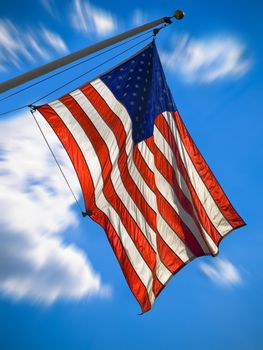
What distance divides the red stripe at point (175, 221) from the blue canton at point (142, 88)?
0.63 metres

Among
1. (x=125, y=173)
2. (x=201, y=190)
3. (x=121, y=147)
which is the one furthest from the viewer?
(x=201, y=190)

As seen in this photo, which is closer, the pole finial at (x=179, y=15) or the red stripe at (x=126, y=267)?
the red stripe at (x=126, y=267)

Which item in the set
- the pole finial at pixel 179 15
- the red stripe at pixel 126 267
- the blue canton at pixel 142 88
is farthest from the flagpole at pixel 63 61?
the red stripe at pixel 126 267

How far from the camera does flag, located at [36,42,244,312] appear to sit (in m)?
8.67

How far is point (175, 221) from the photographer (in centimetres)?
982

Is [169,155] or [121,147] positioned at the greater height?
[121,147]

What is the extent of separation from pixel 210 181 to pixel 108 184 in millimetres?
3341

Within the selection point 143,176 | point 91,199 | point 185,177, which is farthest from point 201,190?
point 91,199

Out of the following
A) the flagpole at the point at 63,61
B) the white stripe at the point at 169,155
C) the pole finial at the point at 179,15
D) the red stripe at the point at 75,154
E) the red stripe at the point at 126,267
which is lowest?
the red stripe at the point at 126,267

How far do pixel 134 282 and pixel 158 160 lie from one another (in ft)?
12.5

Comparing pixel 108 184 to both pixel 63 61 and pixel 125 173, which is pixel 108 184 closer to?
pixel 125 173

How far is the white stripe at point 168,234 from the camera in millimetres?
9594

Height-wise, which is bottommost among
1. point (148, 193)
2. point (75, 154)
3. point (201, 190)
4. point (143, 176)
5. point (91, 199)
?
point (201, 190)

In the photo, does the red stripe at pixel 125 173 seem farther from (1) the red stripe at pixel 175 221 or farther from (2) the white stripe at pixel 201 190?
(2) the white stripe at pixel 201 190
